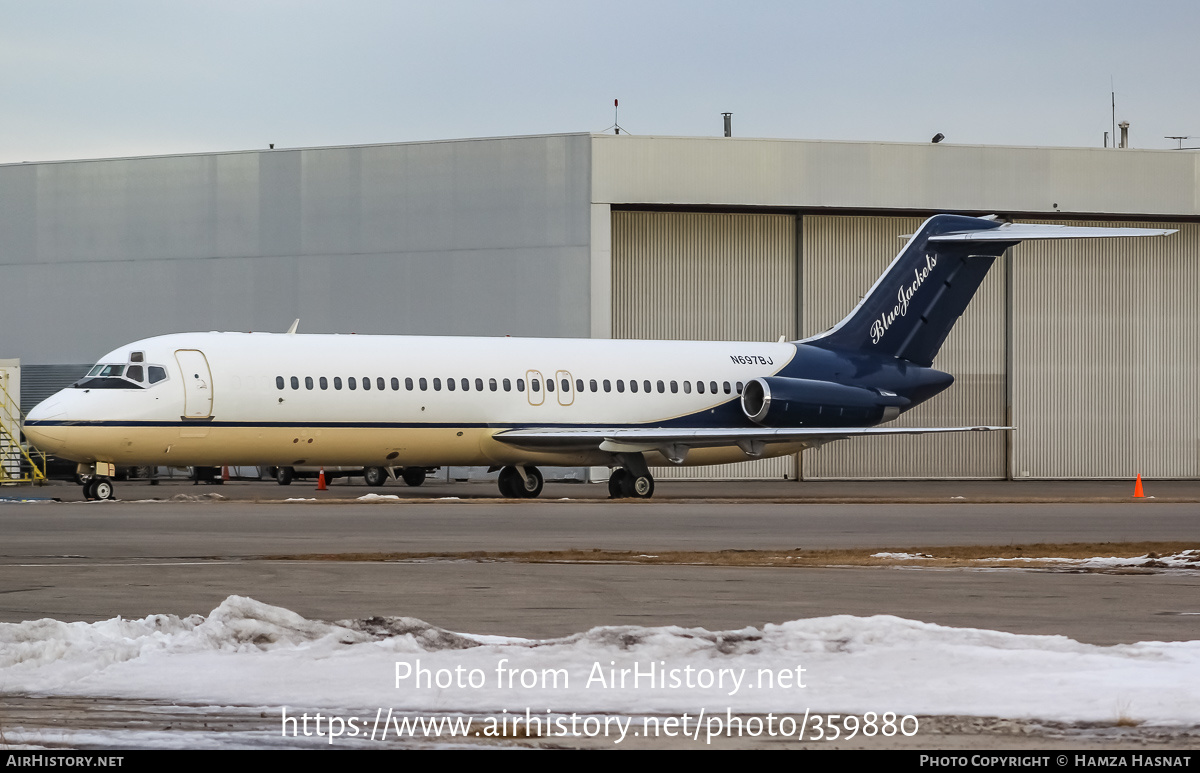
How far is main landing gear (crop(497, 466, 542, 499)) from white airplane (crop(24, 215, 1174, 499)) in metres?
0.04

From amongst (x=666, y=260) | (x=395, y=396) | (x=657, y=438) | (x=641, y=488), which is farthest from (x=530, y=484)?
(x=666, y=260)

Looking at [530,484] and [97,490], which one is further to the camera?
[530,484]

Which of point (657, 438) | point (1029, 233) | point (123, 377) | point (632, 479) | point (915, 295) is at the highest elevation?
point (1029, 233)

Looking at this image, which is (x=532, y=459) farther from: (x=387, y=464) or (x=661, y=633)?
(x=661, y=633)

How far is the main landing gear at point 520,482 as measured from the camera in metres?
30.9

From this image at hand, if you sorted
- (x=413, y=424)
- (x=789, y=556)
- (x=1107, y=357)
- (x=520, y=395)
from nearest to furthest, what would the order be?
(x=789, y=556) → (x=413, y=424) → (x=520, y=395) → (x=1107, y=357)

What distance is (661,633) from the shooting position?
26.5ft

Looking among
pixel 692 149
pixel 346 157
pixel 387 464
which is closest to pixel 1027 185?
pixel 692 149

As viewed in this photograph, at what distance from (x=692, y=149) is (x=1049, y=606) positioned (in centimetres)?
3249

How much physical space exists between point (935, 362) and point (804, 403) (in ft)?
46.6

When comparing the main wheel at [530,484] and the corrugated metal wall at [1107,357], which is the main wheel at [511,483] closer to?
the main wheel at [530,484]

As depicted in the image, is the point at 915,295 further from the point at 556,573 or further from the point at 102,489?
the point at 556,573

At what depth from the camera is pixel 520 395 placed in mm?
29859

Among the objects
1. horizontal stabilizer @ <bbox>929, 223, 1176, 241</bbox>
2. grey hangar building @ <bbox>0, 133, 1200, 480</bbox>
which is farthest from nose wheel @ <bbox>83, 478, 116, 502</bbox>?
horizontal stabilizer @ <bbox>929, 223, 1176, 241</bbox>
